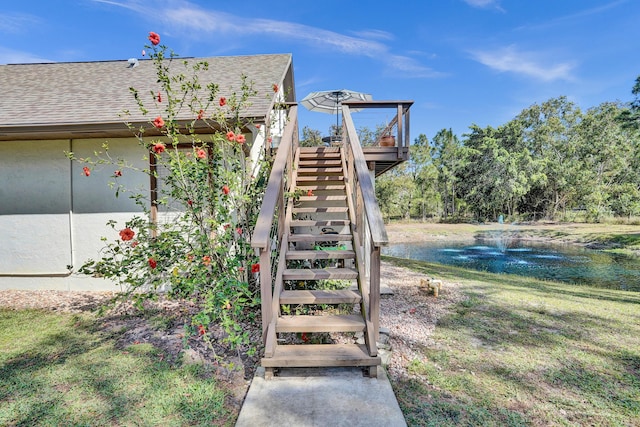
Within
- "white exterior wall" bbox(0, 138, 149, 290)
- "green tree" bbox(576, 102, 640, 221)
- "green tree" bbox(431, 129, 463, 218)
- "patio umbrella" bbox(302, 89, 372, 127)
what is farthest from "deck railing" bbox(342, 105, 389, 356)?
"green tree" bbox(576, 102, 640, 221)

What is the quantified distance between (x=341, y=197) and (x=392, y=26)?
43.5ft

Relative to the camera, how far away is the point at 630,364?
3.21 meters

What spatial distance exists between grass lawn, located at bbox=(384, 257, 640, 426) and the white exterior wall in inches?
215

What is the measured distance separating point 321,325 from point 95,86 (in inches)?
290

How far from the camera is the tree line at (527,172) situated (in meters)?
27.2

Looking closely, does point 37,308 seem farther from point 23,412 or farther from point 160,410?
point 160,410

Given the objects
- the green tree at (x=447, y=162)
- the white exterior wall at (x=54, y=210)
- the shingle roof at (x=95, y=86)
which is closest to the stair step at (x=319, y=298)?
the shingle roof at (x=95, y=86)

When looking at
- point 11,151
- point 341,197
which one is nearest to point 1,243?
point 11,151

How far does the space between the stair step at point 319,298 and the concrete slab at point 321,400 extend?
24.4 inches

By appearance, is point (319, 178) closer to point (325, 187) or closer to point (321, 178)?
point (321, 178)

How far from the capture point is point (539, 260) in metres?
13.9

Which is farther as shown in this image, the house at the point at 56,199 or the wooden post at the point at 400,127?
the wooden post at the point at 400,127

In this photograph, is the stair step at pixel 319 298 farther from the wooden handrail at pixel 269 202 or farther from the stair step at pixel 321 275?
the wooden handrail at pixel 269 202

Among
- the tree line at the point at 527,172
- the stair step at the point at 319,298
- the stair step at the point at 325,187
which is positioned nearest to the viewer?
the stair step at the point at 319,298
